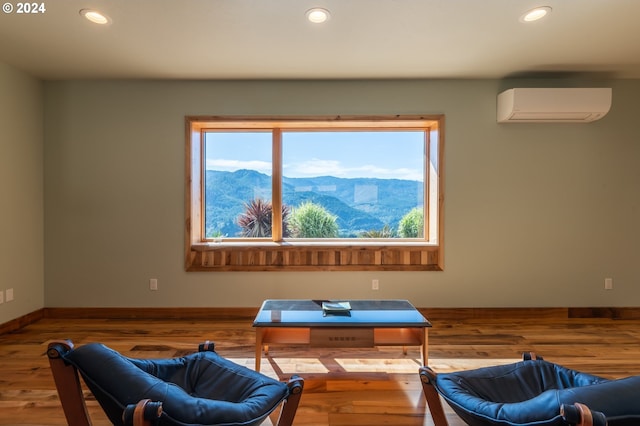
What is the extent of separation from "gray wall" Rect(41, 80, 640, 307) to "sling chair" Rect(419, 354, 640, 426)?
1.85m

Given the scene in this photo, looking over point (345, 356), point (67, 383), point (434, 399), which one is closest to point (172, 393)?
point (67, 383)

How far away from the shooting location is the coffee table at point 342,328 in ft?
7.32

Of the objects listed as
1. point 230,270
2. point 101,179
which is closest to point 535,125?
point 230,270

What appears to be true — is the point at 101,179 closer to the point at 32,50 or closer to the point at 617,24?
the point at 32,50

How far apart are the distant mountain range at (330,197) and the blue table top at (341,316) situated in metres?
1.32

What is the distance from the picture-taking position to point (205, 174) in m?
3.82

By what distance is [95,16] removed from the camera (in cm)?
235

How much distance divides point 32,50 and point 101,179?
49.3 inches

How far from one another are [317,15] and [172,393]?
2407mm

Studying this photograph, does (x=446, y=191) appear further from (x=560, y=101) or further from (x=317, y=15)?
(x=317, y=15)

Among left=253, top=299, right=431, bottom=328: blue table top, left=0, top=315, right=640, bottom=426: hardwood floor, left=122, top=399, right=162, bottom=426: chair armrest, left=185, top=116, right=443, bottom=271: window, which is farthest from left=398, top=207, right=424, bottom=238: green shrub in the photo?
left=122, top=399, right=162, bottom=426: chair armrest

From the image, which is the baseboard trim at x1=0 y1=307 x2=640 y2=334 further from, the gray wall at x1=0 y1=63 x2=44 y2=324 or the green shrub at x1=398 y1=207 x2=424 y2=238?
the green shrub at x1=398 y1=207 x2=424 y2=238

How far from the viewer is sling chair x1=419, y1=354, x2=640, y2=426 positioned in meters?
1.11

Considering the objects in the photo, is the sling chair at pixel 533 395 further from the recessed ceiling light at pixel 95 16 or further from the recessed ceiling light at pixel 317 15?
the recessed ceiling light at pixel 95 16
